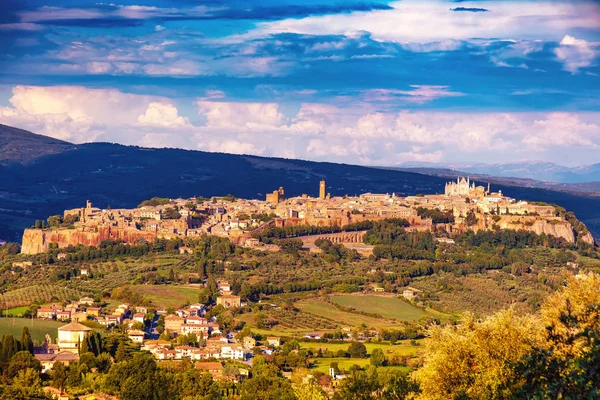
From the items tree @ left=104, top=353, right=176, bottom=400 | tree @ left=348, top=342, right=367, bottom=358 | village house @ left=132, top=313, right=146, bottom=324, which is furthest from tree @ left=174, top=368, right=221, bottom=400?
village house @ left=132, top=313, right=146, bottom=324

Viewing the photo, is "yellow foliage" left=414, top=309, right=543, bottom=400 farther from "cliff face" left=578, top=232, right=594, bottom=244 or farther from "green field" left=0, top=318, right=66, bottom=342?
"cliff face" left=578, top=232, right=594, bottom=244

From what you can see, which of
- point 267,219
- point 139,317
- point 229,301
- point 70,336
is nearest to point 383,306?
point 229,301

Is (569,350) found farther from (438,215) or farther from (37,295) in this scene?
(438,215)

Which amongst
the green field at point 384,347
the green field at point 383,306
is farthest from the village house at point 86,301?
the green field at point 383,306

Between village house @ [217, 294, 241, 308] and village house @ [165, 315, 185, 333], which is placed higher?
village house @ [217, 294, 241, 308]

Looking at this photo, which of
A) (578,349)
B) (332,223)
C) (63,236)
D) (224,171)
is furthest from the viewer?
(224,171)

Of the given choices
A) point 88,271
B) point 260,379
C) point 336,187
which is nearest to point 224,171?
point 336,187

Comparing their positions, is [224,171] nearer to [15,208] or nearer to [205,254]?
[15,208]
